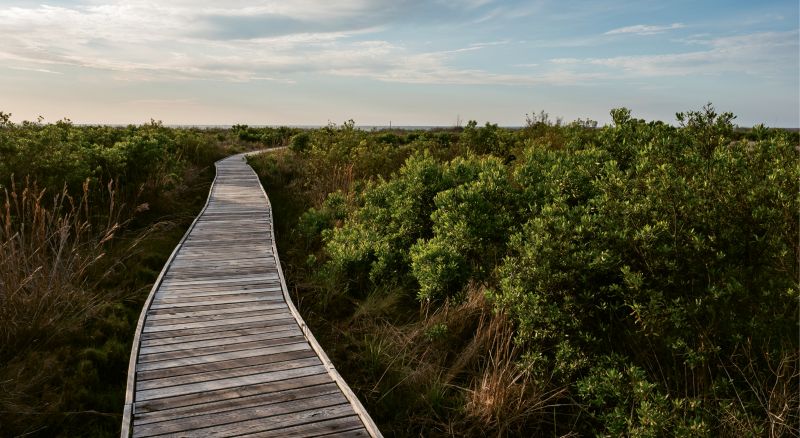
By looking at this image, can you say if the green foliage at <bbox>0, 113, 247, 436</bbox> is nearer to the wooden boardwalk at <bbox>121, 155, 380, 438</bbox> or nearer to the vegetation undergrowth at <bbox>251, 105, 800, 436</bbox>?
the wooden boardwalk at <bbox>121, 155, 380, 438</bbox>

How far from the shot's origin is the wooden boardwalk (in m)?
3.61

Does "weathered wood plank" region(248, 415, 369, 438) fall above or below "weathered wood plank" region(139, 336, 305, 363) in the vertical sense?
below

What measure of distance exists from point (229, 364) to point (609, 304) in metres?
3.34

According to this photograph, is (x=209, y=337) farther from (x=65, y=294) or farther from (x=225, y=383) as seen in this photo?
(x=65, y=294)

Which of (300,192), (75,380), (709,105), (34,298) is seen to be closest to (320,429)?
(75,380)

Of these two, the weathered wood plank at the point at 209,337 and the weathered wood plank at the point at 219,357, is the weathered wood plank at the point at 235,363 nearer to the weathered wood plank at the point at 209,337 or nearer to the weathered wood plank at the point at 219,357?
the weathered wood plank at the point at 219,357

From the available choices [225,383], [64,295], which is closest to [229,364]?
[225,383]

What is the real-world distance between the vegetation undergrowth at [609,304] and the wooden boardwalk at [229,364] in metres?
0.63

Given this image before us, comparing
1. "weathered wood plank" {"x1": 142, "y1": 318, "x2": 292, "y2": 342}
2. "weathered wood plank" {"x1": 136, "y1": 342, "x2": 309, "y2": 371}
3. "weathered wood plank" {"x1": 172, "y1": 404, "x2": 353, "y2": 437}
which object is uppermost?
"weathered wood plank" {"x1": 142, "y1": 318, "x2": 292, "y2": 342}

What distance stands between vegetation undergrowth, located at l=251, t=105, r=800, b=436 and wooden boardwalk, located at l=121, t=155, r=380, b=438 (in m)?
0.63

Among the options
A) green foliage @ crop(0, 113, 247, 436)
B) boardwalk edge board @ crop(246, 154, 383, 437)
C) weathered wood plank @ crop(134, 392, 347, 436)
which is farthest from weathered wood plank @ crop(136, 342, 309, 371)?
weathered wood plank @ crop(134, 392, 347, 436)

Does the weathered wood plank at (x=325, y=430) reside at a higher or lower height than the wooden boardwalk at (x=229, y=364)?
lower

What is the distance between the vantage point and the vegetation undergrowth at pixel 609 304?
3820mm

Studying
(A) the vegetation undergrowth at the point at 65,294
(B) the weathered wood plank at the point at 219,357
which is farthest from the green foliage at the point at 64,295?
(B) the weathered wood plank at the point at 219,357
